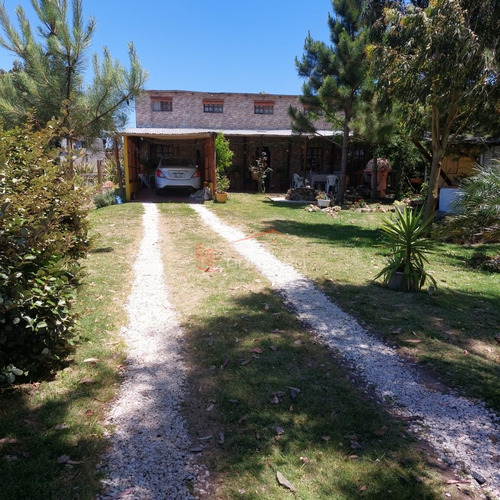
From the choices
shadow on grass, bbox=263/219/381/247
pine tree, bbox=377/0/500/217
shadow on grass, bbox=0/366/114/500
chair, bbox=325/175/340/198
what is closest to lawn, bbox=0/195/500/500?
shadow on grass, bbox=0/366/114/500

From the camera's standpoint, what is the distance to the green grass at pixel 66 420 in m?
2.33

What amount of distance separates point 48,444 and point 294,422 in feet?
5.51

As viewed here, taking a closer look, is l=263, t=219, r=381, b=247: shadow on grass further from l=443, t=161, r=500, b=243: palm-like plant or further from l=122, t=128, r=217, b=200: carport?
l=122, t=128, r=217, b=200: carport

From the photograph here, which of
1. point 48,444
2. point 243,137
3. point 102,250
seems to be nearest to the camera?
point 48,444

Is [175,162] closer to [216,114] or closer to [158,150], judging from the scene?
[158,150]

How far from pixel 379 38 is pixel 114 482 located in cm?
1217

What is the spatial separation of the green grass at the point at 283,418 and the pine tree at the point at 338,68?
12551mm

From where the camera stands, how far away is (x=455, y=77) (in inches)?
304

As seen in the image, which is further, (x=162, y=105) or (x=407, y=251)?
(x=162, y=105)

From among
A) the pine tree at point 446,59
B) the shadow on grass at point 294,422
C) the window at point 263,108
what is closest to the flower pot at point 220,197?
the pine tree at point 446,59

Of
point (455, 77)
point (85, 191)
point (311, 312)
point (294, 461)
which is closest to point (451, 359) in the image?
point (311, 312)

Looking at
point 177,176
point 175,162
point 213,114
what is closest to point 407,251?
point 177,176

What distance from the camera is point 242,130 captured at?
911 inches

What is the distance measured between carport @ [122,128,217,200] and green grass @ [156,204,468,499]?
12.3 meters
